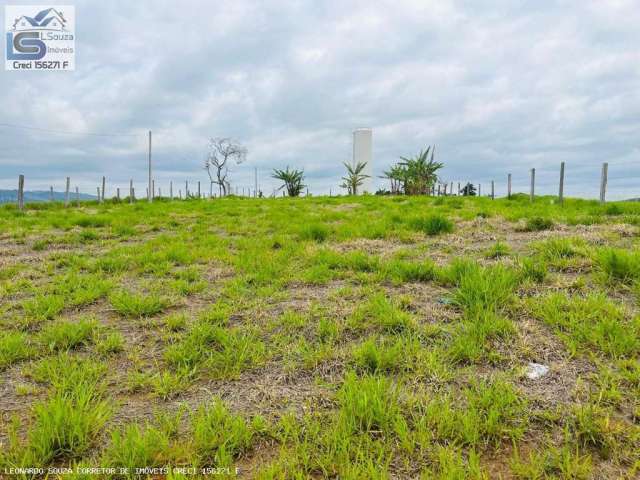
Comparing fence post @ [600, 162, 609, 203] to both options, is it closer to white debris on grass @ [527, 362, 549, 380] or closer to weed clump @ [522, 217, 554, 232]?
weed clump @ [522, 217, 554, 232]

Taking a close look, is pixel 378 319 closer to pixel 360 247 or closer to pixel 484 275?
pixel 484 275

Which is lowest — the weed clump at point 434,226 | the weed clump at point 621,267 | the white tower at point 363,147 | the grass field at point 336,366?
the grass field at point 336,366

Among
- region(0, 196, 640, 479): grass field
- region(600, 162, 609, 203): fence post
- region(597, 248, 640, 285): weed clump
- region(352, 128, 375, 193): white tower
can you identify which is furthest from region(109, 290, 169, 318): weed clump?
region(352, 128, 375, 193): white tower

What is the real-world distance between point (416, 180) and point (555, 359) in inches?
1062

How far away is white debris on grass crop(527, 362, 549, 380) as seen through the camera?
2.05m

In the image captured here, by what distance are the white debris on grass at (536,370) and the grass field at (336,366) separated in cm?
3

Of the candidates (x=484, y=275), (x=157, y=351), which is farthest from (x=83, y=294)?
(x=484, y=275)

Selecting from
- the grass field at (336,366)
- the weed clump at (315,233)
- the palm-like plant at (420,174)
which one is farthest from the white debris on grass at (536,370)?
the palm-like plant at (420,174)

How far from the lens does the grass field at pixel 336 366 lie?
158 cm

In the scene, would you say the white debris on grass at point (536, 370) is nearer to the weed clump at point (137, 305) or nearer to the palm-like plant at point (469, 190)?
the weed clump at point (137, 305)

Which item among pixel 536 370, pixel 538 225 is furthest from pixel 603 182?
pixel 536 370

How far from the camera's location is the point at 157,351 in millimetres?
2496

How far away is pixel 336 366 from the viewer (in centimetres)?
225

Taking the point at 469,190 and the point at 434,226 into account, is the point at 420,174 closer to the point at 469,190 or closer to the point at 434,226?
the point at 469,190
